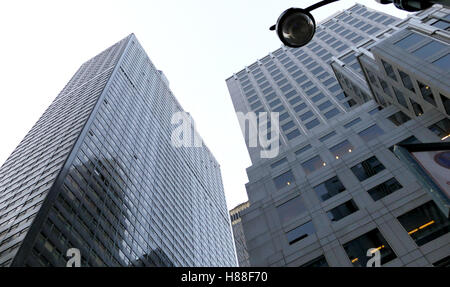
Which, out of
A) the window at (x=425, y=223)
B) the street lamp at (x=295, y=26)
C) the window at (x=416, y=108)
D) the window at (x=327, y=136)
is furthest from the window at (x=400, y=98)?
the street lamp at (x=295, y=26)

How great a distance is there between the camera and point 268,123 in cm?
5416

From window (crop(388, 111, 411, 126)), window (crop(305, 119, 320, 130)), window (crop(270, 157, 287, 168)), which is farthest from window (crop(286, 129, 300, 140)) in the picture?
window (crop(388, 111, 411, 126))

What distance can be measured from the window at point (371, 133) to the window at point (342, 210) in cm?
825

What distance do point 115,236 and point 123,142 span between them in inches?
1268

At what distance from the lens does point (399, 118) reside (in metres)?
35.7

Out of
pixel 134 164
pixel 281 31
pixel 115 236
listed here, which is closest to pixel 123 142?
pixel 134 164

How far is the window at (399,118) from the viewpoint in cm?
3497

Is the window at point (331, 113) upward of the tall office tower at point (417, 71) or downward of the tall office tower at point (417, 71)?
downward

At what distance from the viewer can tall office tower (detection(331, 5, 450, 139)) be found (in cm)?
2980

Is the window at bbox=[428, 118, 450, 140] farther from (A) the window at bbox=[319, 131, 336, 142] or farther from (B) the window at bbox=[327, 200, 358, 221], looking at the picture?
(B) the window at bbox=[327, 200, 358, 221]

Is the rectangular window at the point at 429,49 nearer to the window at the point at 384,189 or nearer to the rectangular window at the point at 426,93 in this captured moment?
the rectangular window at the point at 426,93

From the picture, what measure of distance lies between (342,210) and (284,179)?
7.77 m
